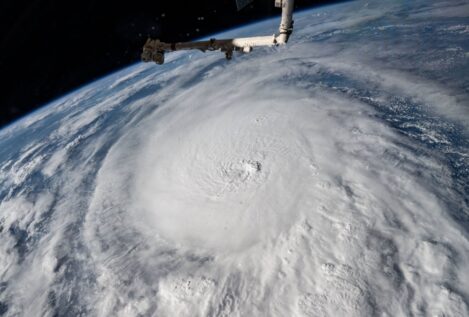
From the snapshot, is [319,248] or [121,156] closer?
[319,248]

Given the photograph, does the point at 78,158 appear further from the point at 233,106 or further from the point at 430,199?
the point at 430,199

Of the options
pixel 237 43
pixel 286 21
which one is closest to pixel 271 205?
pixel 237 43

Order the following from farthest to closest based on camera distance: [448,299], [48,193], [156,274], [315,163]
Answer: [48,193], [315,163], [156,274], [448,299]

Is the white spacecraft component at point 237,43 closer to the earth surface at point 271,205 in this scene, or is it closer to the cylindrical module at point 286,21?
the cylindrical module at point 286,21

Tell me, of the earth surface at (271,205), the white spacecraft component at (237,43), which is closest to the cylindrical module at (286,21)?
the white spacecraft component at (237,43)

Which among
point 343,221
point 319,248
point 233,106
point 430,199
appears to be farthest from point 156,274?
point 233,106

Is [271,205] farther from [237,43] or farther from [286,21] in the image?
[286,21]
